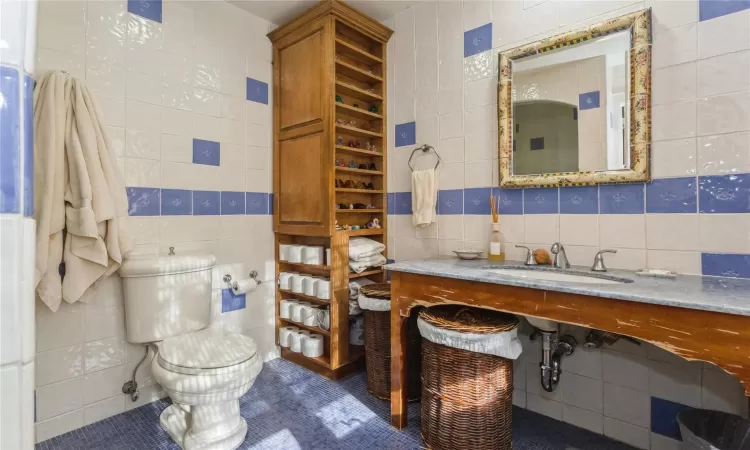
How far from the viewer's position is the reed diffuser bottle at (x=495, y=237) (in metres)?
1.84

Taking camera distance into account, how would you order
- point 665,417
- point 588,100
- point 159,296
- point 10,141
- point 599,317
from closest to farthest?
1. point 10,141
2. point 599,317
3. point 665,417
4. point 588,100
5. point 159,296

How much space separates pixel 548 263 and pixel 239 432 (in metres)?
1.55

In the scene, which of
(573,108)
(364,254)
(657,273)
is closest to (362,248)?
(364,254)

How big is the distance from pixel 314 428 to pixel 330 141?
1.46m

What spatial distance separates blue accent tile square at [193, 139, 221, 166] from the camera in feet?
6.88

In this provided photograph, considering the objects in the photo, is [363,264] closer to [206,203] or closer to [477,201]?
[477,201]

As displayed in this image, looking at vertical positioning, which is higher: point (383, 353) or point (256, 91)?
point (256, 91)

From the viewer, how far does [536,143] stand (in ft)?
5.84

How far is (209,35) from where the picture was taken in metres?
2.15

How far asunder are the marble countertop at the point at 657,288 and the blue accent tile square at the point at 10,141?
1257mm

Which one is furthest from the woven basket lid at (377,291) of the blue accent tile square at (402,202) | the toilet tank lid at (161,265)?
the toilet tank lid at (161,265)

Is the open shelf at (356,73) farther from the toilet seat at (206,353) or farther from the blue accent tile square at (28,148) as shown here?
the blue accent tile square at (28,148)

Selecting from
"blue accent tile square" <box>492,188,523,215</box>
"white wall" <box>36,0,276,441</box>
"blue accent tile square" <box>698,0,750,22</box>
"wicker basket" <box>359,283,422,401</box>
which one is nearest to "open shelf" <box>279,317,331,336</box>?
"white wall" <box>36,0,276,441</box>

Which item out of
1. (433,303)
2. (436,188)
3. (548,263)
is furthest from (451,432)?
(436,188)
